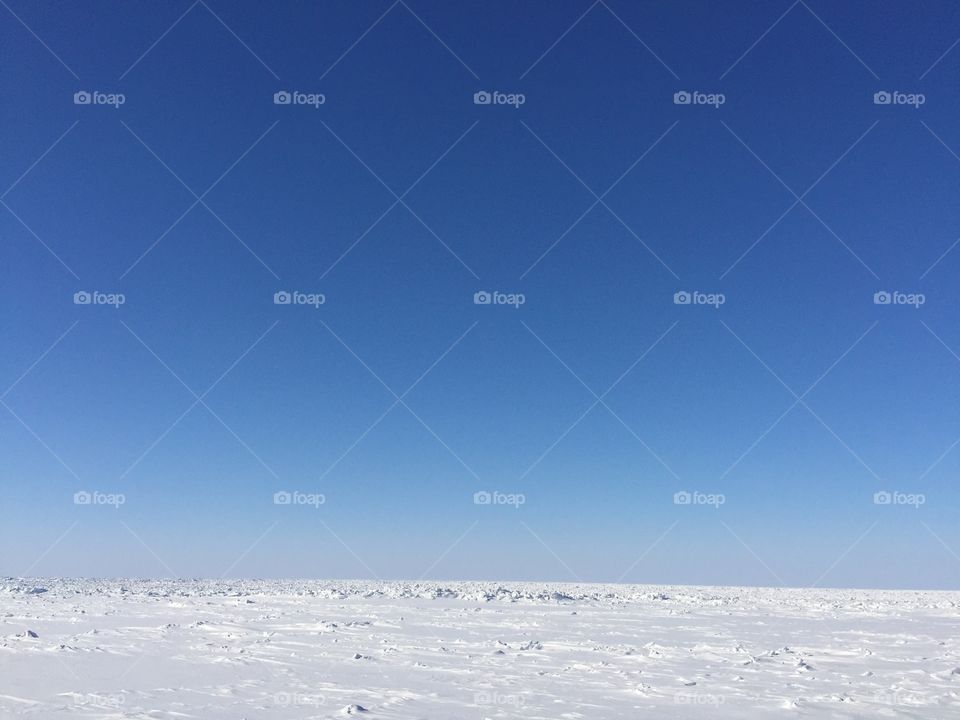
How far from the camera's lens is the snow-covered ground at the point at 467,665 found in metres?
10.1

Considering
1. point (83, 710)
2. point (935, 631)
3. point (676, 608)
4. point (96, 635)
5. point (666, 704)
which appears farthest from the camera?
point (676, 608)

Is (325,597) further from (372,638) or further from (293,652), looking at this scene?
(293,652)

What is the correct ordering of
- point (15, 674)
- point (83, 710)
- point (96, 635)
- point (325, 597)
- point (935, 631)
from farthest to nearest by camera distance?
point (325, 597)
point (935, 631)
point (96, 635)
point (15, 674)
point (83, 710)

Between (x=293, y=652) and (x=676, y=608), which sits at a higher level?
(x=676, y=608)

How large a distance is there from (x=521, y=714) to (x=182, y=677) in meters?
5.98

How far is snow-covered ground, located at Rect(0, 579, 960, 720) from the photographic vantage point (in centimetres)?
1006

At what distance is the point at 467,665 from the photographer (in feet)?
44.1

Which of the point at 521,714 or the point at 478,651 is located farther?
the point at 478,651

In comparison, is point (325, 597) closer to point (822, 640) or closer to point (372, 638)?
point (372, 638)

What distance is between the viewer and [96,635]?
17.0 metres

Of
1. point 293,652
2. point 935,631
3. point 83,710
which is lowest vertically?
point 83,710

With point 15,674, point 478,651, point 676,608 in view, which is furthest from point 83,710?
point 676,608

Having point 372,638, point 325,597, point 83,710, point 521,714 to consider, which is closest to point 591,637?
point 372,638

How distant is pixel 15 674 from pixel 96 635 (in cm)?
539
